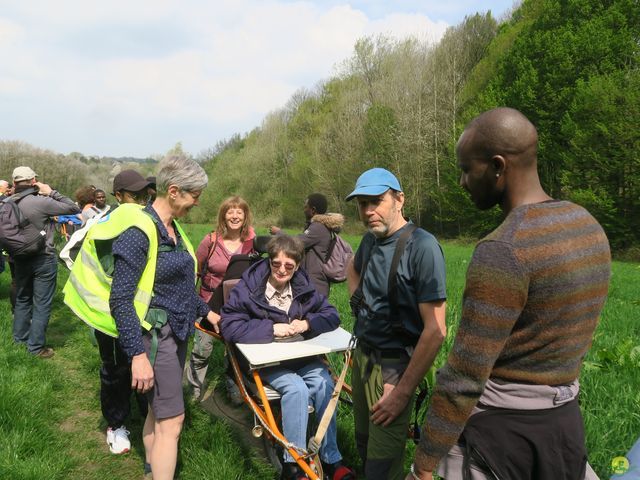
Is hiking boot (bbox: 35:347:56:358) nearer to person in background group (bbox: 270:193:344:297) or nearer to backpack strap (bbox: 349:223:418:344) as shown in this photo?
person in background group (bbox: 270:193:344:297)

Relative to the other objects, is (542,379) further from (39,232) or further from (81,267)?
(39,232)

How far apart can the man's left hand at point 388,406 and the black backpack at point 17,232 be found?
4.91m

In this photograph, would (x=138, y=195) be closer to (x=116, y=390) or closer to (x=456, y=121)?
(x=116, y=390)

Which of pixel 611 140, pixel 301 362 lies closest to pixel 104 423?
pixel 301 362

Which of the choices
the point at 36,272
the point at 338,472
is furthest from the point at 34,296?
the point at 338,472

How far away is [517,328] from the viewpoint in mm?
1450

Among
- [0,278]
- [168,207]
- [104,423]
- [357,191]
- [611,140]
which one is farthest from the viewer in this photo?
[611,140]

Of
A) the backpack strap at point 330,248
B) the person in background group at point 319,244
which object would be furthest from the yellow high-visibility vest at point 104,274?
the backpack strap at point 330,248

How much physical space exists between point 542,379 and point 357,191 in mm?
1403

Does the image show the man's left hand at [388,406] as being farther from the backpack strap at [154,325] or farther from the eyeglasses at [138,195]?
the eyeglasses at [138,195]

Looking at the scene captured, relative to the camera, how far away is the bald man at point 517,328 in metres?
1.38

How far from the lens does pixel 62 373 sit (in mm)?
5473

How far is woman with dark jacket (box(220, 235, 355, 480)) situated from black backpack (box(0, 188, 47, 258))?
10.7 feet

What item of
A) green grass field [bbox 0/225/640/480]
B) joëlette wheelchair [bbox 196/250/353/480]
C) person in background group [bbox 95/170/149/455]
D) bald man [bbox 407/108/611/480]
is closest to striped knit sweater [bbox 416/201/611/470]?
bald man [bbox 407/108/611/480]
